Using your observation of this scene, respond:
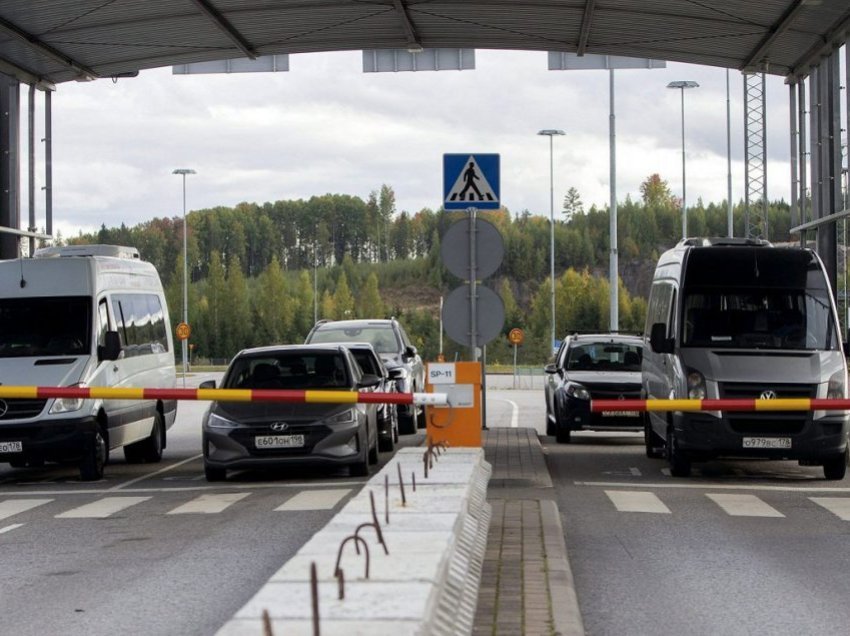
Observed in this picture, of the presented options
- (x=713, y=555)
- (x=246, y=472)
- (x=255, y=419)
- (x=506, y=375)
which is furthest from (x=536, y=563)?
(x=506, y=375)

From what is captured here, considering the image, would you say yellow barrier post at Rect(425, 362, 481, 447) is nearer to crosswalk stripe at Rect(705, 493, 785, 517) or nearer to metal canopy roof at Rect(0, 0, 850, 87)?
crosswalk stripe at Rect(705, 493, 785, 517)

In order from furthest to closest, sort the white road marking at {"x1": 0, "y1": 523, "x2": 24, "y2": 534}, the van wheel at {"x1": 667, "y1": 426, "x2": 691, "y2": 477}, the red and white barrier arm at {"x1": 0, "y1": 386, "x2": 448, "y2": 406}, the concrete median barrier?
the van wheel at {"x1": 667, "y1": 426, "x2": 691, "y2": 477} < the red and white barrier arm at {"x1": 0, "y1": 386, "x2": 448, "y2": 406} < the white road marking at {"x1": 0, "y1": 523, "x2": 24, "y2": 534} < the concrete median barrier

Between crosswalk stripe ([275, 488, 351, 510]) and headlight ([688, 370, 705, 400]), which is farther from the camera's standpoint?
headlight ([688, 370, 705, 400])

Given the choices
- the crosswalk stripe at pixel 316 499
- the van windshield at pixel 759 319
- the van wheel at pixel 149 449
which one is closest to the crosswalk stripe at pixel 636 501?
the crosswalk stripe at pixel 316 499

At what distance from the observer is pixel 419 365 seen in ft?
97.0

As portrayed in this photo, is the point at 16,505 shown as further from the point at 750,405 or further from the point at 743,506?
the point at 750,405

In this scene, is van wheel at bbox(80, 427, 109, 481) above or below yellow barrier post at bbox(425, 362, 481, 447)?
below

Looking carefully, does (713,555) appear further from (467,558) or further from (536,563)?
(467,558)

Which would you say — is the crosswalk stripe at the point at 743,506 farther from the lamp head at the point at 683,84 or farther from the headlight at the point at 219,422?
the lamp head at the point at 683,84

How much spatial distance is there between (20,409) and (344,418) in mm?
3665

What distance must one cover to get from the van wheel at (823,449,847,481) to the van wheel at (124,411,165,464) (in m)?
8.96

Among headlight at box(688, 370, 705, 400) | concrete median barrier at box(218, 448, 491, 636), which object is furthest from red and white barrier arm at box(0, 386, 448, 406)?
concrete median barrier at box(218, 448, 491, 636)

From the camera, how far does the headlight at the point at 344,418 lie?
16.9 m

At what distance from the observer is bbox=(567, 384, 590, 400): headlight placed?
24.8m
